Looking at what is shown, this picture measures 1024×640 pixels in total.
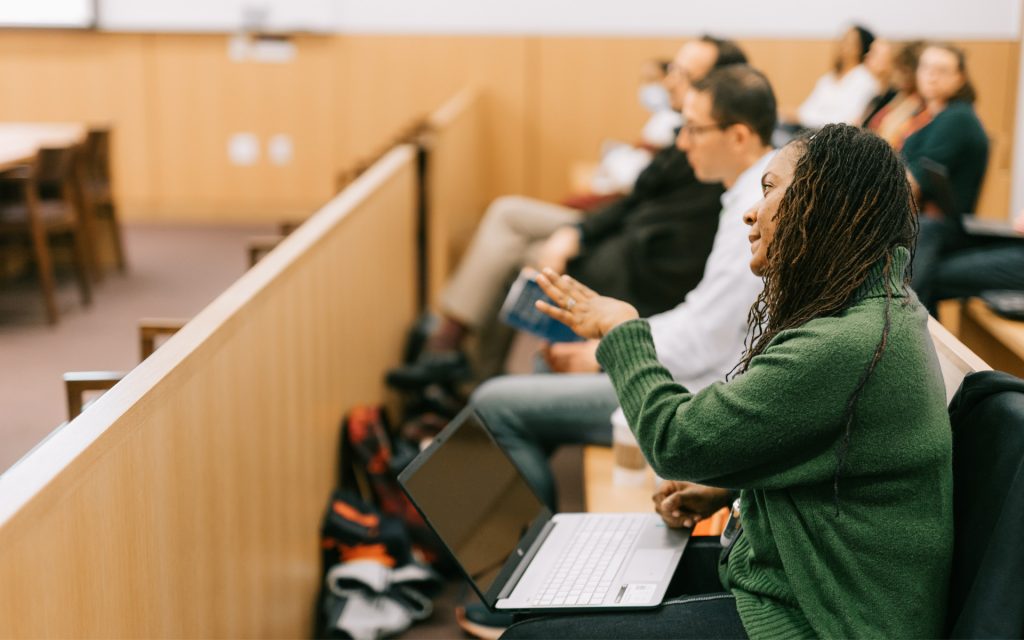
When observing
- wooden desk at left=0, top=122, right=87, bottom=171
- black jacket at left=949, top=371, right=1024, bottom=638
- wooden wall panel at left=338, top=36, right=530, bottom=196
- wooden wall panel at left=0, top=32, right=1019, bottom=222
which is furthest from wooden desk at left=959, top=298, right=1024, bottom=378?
wooden wall panel at left=338, top=36, right=530, bottom=196

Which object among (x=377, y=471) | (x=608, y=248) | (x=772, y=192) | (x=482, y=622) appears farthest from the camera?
(x=608, y=248)

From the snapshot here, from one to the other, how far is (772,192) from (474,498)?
0.82 m

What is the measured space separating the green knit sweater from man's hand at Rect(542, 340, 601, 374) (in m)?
1.40

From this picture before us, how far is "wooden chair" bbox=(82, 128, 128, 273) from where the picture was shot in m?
6.36

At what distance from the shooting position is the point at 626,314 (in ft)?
6.16

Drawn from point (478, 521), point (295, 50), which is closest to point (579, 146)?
point (295, 50)

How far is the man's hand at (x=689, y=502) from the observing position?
6.74 feet

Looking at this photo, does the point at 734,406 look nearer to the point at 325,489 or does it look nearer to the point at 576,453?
the point at 325,489

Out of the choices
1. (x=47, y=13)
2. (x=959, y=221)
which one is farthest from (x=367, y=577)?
(x=47, y=13)

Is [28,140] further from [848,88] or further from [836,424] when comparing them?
[836,424]

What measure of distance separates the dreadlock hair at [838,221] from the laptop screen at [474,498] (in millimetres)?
689

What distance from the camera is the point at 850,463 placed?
1.50 meters

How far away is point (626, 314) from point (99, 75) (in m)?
7.49

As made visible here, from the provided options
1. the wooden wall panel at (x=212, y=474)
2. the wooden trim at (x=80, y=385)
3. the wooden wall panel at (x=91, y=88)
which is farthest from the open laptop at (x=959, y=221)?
the wooden wall panel at (x=91, y=88)
